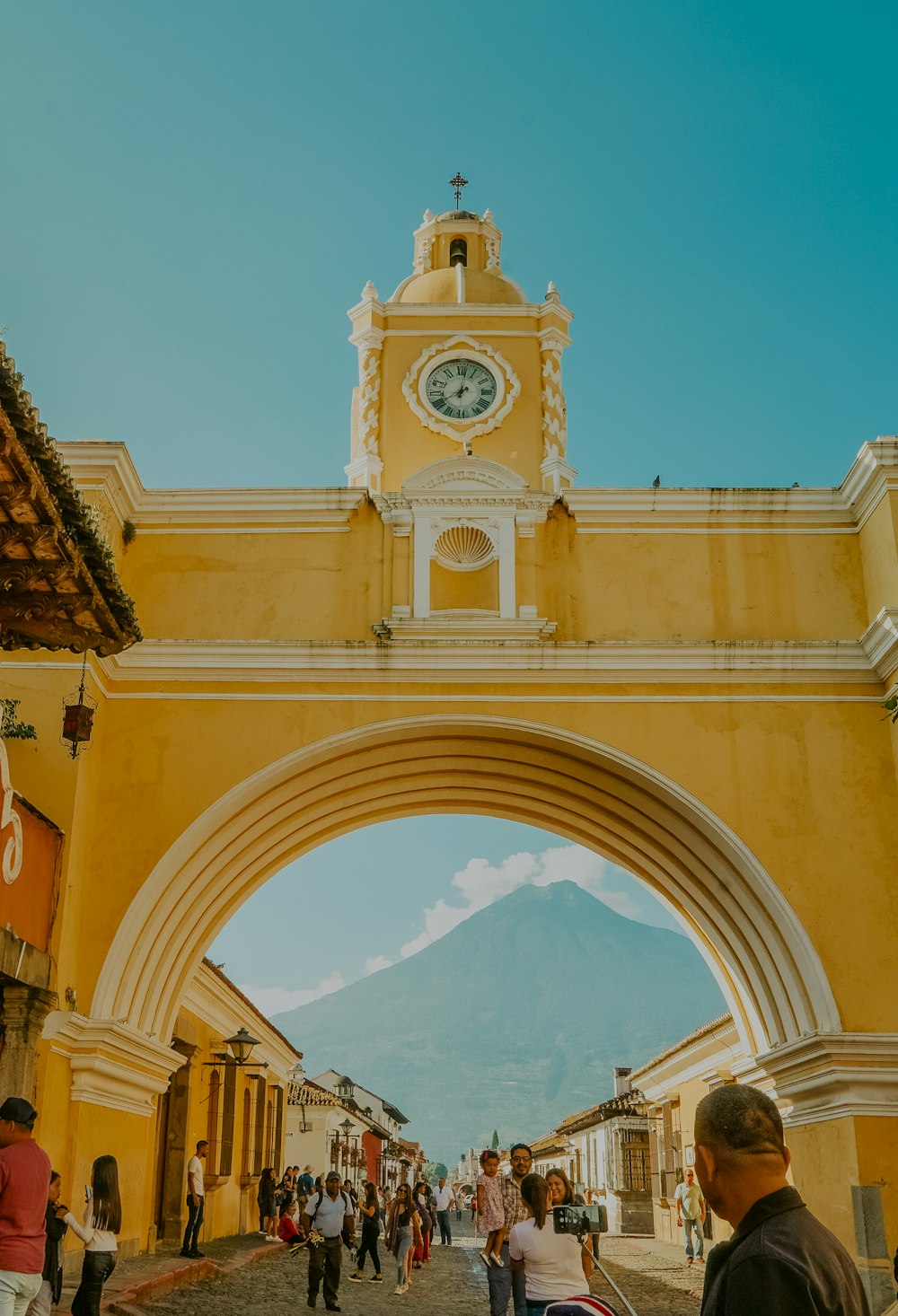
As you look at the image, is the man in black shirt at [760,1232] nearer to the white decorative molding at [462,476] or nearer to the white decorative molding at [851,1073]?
the white decorative molding at [851,1073]

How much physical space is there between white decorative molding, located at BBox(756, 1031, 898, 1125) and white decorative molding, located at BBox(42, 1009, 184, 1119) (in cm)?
562

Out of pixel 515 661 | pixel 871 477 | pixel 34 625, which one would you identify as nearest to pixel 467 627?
pixel 515 661

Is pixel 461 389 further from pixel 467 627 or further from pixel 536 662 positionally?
pixel 536 662

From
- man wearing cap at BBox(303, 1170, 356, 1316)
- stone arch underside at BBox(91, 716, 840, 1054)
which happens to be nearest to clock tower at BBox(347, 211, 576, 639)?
stone arch underside at BBox(91, 716, 840, 1054)

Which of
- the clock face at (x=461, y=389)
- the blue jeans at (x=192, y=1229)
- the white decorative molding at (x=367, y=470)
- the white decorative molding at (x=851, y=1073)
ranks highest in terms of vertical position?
the clock face at (x=461, y=389)

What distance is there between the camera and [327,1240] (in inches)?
452

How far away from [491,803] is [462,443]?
3819mm

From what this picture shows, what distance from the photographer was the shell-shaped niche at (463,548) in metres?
13.2

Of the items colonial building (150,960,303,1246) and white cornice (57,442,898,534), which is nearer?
white cornice (57,442,898,534)

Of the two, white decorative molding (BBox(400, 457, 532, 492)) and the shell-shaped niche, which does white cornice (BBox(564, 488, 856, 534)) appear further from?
the shell-shaped niche

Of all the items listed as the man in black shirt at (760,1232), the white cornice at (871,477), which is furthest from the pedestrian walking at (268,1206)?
the man in black shirt at (760,1232)

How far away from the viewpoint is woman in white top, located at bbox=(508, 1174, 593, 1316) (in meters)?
5.68

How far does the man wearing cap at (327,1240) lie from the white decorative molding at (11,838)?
12.8 ft

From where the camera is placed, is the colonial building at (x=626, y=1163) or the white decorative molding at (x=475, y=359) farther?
the colonial building at (x=626, y=1163)
